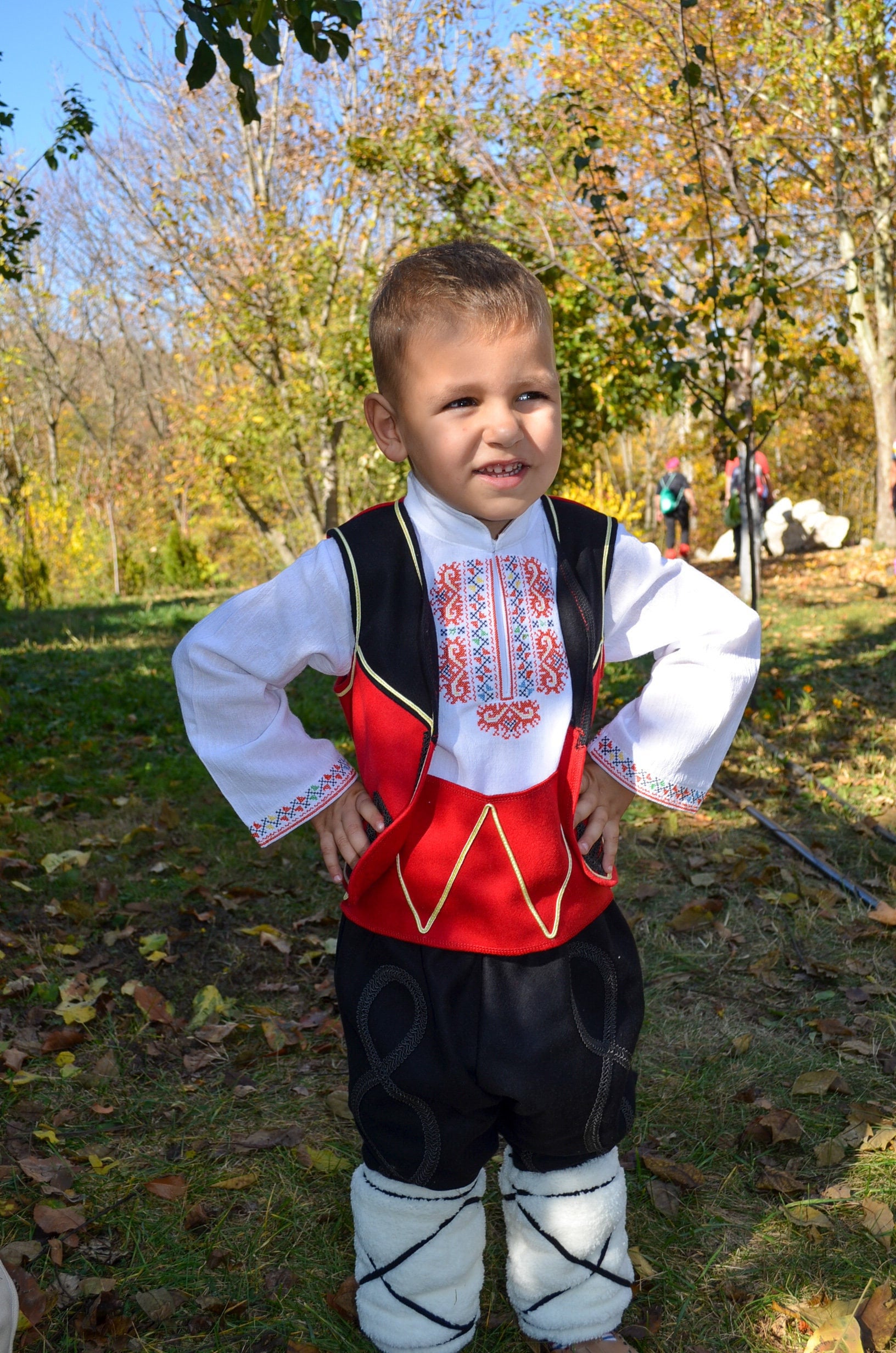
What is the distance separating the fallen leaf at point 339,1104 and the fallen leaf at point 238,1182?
306mm

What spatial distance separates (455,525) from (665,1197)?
1.62 metres

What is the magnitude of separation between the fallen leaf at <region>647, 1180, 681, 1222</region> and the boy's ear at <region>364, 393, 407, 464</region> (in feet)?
5.68

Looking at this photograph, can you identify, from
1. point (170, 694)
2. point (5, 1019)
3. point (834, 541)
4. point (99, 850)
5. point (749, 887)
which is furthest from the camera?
point (834, 541)

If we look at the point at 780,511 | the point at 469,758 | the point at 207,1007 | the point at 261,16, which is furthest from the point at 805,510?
the point at 469,758

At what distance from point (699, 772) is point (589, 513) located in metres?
0.50

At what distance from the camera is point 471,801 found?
1.75m

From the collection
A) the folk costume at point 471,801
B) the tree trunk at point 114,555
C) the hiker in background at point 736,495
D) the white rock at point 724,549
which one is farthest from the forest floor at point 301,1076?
the white rock at point 724,549

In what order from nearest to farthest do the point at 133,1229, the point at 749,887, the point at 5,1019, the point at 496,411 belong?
the point at 496,411 < the point at 133,1229 < the point at 5,1019 < the point at 749,887

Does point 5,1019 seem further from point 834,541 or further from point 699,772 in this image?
point 834,541

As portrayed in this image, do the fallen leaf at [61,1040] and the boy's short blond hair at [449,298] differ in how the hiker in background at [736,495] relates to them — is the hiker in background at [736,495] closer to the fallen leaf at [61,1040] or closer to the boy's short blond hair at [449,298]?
the fallen leaf at [61,1040]

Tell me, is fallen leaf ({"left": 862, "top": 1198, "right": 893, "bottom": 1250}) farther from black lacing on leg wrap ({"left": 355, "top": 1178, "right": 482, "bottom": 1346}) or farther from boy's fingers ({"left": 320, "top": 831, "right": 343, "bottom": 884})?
boy's fingers ({"left": 320, "top": 831, "right": 343, "bottom": 884})

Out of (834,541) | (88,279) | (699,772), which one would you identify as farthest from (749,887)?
(88,279)

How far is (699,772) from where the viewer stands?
75.2 inches

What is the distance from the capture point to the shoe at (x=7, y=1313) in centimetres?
133
